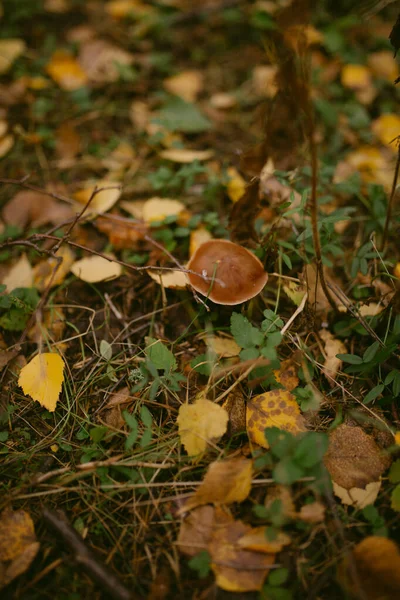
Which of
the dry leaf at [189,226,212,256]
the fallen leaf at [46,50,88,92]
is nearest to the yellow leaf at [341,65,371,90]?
the dry leaf at [189,226,212,256]

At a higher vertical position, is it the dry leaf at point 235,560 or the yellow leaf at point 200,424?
the yellow leaf at point 200,424

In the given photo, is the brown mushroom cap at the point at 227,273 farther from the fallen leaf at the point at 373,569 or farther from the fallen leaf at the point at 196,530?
the fallen leaf at the point at 373,569

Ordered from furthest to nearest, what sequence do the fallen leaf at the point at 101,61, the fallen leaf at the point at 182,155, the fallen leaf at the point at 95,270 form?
1. the fallen leaf at the point at 101,61
2. the fallen leaf at the point at 182,155
3. the fallen leaf at the point at 95,270

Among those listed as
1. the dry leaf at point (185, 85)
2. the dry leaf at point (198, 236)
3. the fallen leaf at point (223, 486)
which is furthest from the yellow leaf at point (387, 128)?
the fallen leaf at point (223, 486)

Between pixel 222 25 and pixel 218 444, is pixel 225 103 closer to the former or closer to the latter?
pixel 222 25

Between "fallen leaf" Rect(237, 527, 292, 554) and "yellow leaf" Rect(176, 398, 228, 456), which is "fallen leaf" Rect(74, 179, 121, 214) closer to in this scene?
"yellow leaf" Rect(176, 398, 228, 456)

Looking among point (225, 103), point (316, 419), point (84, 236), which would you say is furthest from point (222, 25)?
point (316, 419)
